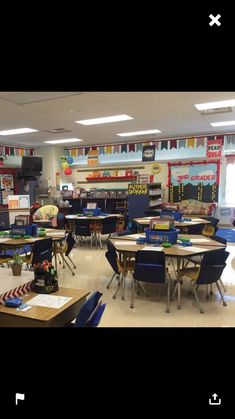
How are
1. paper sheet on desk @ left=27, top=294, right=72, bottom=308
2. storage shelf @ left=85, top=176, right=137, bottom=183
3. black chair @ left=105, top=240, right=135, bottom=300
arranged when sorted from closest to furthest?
1. paper sheet on desk @ left=27, top=294, right=72, bottom=308
2. black chair @ left=105, top=240, right=135, bottom=300
3. storage shelf @ left=85, top=176, right=137, bottom=183

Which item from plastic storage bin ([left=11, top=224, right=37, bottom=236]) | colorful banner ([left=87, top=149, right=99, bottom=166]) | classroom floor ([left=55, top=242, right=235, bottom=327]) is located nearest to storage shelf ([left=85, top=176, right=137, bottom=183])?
colorful banner ([left=87, top=149, right=99, bottom=166])

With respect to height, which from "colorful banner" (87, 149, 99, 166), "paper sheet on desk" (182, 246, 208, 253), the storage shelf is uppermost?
"colorful banner" (87, 149, 99, 166)

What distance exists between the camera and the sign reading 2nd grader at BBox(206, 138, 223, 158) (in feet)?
29.2

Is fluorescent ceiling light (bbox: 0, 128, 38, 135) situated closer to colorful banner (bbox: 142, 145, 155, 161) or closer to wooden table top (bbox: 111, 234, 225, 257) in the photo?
colorful banner (bbox: 142, 145, 155, 161)

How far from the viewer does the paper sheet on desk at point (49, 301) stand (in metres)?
1.97

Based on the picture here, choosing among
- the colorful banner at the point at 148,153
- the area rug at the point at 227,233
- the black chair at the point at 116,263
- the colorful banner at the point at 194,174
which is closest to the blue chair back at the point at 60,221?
the black chair at the point at 116,263

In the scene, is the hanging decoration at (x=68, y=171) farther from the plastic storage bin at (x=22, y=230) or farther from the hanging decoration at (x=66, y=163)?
the plastic storage bin at (x=22, y=230)

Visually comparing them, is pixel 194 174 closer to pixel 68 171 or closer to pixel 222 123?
pixel 222 123

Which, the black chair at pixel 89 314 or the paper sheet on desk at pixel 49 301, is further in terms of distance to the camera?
Answer: the paper sheet on desk at pixel 49 301

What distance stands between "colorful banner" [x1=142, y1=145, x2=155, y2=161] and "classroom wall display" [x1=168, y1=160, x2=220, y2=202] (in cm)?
68

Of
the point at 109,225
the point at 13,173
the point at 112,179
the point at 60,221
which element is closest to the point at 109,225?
the point at 109,225

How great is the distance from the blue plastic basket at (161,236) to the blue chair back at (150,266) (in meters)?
0.72
